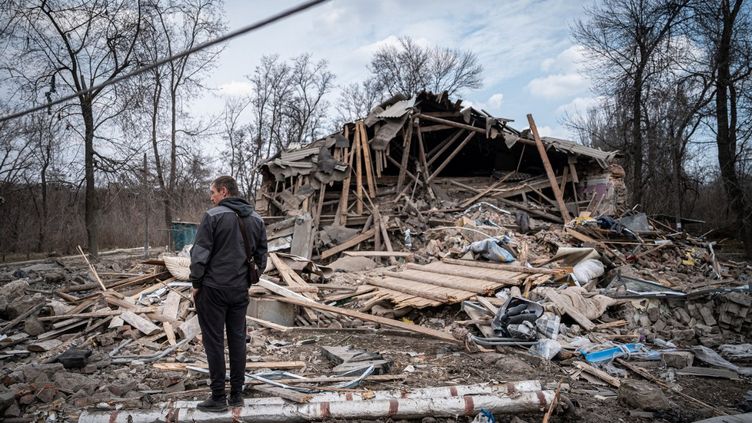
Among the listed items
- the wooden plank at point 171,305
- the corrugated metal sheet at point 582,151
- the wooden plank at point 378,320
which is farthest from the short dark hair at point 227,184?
the corrugated metal sheet at point 582,151

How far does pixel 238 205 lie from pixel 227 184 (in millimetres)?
238

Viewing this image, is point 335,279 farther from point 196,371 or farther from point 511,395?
point 511,395

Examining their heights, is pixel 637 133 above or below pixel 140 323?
above

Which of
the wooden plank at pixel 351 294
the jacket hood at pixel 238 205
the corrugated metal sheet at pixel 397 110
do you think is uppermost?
the corrugated metal sheet at pixel 397 110

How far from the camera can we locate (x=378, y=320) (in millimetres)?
6293

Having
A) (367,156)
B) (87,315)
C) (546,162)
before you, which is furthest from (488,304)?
(546,162)

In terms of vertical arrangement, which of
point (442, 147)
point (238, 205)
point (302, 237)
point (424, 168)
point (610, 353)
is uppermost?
point (442, 147)

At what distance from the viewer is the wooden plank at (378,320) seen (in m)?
5.71

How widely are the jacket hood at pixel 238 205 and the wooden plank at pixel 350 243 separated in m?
8.18

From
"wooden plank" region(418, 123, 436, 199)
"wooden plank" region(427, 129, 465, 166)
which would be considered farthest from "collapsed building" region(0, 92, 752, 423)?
"wooden plank" region(427, 129, 465, 166)

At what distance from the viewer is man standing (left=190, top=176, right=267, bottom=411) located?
11.4 feet

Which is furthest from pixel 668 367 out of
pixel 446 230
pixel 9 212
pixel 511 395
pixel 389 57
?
pixel 389 57

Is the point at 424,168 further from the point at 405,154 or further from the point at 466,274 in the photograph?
the point at 466,274

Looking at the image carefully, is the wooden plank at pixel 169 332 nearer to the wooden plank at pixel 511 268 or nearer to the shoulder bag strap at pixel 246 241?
the shoulder bag strap at pixel 246 241
